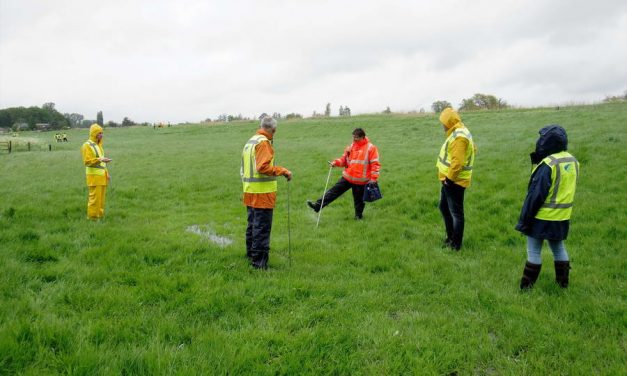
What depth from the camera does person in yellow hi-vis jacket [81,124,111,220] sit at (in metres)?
9.12

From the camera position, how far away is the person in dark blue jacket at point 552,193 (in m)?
5.20

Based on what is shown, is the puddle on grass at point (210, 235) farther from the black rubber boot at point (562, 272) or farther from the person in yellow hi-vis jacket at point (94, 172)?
the black rubber boot at point (562, 272)

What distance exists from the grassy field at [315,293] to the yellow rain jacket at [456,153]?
143 cm

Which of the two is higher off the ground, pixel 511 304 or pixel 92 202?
pixel 92 202

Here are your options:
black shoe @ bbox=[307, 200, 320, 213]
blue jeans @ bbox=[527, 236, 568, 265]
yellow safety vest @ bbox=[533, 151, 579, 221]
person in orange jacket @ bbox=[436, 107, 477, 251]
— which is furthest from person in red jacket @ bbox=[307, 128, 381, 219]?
yellow safety vest @ bbox=[533, 151, 579, 221]

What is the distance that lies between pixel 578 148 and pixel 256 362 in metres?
13.9

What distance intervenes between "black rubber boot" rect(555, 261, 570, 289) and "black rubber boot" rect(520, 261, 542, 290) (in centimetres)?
26

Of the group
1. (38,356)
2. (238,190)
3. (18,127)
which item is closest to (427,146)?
(238,190)

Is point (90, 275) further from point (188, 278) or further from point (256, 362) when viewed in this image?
point (256, 362)

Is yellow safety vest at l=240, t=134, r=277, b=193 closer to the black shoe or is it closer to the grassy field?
the grassy field

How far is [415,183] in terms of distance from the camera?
12531 millimetres

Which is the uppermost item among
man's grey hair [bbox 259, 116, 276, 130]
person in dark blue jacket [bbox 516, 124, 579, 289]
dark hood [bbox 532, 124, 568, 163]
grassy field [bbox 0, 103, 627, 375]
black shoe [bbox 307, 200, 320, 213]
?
man's grey hair [bbox 259, 116, 276, 130]

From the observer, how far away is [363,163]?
9.52 meters

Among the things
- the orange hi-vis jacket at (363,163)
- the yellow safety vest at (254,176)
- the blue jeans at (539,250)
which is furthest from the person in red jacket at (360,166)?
the blue jeans at (539,250)
